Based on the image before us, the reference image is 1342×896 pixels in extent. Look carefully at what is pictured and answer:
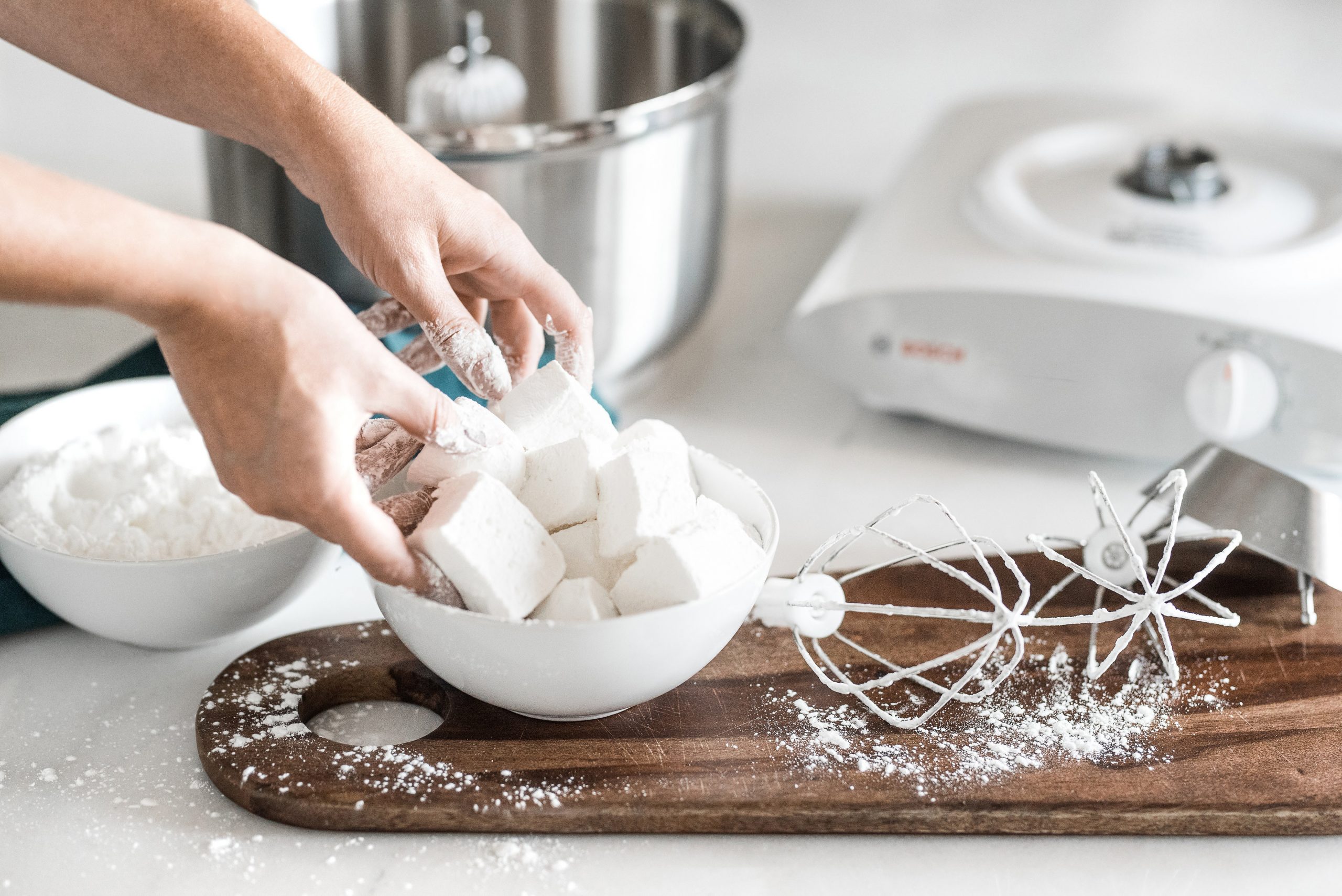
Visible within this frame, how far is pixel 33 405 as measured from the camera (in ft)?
3.27

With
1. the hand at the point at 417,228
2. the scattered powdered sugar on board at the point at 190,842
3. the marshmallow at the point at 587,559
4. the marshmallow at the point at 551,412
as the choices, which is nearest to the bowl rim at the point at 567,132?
the hand at the point at 417,228

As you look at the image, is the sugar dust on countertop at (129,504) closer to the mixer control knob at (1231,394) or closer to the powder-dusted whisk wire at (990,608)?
the powder-dusted whisk wire at (990,608)

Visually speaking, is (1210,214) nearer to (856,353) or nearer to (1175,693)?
(856,353)

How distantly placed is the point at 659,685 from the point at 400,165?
15.0 inches

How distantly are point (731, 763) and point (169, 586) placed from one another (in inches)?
14.4

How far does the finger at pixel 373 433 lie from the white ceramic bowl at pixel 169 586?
7 centimetres

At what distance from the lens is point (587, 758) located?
72cm

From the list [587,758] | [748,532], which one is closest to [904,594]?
[748,532]

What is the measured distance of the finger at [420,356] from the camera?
2.86ft

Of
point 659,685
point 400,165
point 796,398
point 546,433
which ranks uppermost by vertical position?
point 400,165

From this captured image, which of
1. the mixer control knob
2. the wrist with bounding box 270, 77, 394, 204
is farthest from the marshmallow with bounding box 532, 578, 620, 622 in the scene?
the mixer control knob

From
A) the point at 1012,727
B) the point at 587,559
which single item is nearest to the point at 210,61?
the point at 587,559

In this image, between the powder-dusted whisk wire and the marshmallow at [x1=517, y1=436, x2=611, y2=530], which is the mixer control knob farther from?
the marshmallow at [x1=517, y1=436, x2=611, y2=530]

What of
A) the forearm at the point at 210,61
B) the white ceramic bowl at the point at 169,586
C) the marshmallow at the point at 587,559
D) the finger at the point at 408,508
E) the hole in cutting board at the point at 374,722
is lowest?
the hole in cutting board at the point at 374,722
